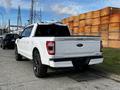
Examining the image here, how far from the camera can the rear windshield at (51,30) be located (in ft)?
33.8

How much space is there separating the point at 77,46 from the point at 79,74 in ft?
5.34

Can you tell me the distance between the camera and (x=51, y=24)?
34.7ft

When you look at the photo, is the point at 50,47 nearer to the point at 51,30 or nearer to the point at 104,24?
the point at 51,30

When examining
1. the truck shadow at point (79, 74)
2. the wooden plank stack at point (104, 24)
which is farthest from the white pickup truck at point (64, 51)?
the wooden plank stack at point (104, 24)

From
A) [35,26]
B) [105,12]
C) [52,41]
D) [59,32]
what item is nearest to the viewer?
[52,41]

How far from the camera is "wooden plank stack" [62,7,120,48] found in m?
18.8

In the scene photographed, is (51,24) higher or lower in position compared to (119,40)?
higher

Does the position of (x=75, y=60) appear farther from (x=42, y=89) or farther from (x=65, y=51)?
(x=42, y=89)

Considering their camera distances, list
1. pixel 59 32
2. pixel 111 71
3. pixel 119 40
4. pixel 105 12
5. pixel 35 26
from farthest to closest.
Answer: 1. pixel 105 12
2. pixel 119 40
3. pixel 59 32
4. pixel 35 26
5. pixel 111 71

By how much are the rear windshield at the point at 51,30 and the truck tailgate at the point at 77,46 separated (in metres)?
2.64

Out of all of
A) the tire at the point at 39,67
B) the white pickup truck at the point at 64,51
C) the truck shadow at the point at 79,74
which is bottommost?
the truck shadow at the point at 79,74

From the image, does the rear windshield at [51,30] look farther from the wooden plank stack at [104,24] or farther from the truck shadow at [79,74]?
the wooden plank stack at [104,24]

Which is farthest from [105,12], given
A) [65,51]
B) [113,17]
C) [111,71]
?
[65,51]

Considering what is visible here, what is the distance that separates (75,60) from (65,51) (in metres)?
0.48
